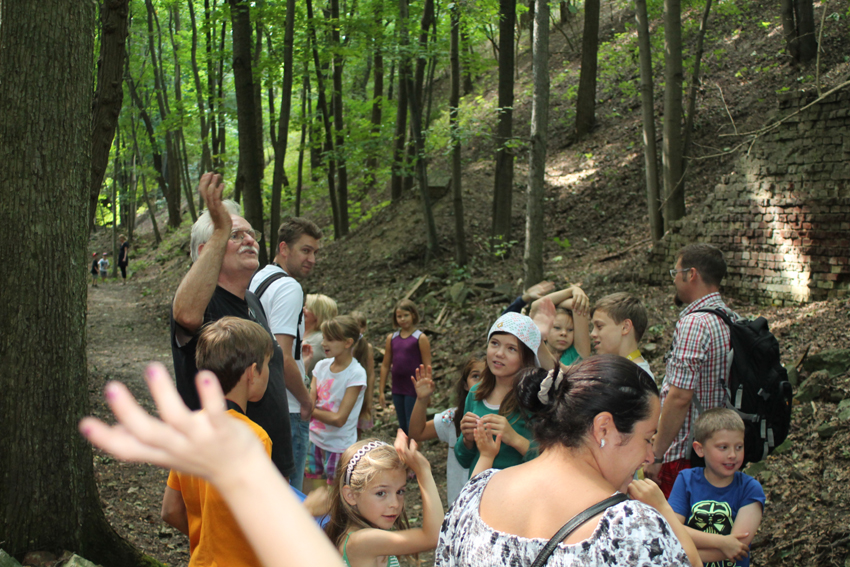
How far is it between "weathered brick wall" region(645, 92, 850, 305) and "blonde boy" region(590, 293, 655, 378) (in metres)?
5.79

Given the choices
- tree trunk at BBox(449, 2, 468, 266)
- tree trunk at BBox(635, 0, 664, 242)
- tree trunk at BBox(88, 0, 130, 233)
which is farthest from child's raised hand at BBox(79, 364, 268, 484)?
tree trunk at BBox(449, 2, 468, 266)

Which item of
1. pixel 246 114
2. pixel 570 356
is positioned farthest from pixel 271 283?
pixel 246 114

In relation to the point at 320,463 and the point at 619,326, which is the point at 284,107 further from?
the point at 619,326

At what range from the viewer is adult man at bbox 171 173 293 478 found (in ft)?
9.28

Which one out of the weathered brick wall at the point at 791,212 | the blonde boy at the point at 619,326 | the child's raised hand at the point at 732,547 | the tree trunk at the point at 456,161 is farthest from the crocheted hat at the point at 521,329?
the tree trunk at the point at 456,161

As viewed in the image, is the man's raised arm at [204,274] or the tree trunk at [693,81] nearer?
the man's raised arm at [204,274]

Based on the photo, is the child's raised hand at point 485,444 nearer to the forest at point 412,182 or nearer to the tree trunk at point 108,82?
the forest at point 412,182

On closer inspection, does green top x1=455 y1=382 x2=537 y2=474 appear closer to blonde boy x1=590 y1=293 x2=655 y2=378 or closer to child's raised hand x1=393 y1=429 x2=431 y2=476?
child's raised hand x1=393 y1=429 x2=431 y2=476

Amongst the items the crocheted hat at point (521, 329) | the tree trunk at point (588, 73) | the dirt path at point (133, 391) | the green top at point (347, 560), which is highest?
the tree trunk at point (588, 73)

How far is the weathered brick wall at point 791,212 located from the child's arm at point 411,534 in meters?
7.76

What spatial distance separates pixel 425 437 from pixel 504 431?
1.44 metres

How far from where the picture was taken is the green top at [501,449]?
3.35 metres

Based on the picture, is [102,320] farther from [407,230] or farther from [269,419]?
[269,419]

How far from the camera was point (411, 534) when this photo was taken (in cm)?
258
